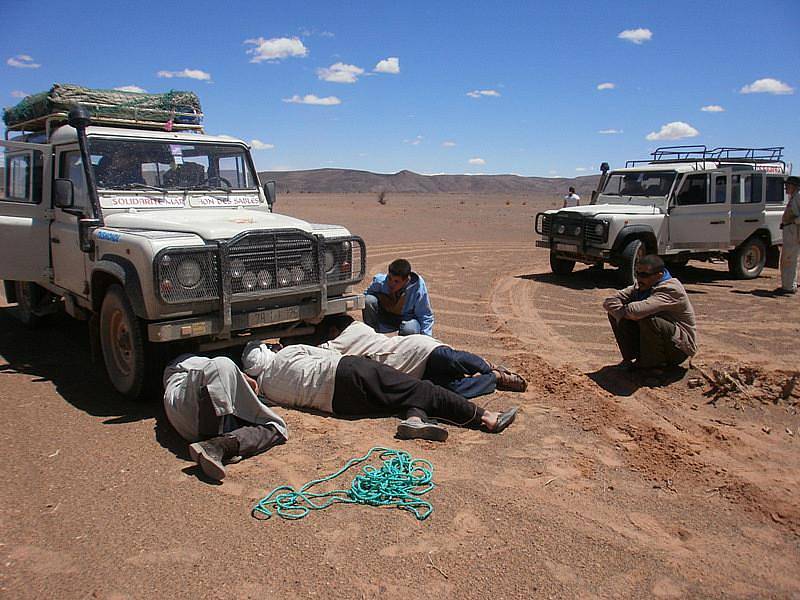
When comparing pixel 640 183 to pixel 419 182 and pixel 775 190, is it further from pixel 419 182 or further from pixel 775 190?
pixel 419 182

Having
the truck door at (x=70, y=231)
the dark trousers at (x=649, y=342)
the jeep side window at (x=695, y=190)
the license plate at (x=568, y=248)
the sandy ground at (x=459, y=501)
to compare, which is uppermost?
the jeep side window at (x=695, y=190)

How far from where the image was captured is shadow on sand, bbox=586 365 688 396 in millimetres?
5902

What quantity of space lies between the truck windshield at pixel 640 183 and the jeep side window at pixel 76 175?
9.86 m

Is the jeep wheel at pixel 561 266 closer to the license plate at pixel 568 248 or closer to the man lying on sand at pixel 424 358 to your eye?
the license plate at pixel 568 248

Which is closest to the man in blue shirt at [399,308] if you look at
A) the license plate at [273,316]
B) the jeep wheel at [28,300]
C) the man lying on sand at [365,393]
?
the license plate at [273,316]

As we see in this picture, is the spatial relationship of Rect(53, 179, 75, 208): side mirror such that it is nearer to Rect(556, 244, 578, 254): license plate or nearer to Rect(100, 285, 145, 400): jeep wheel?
Rect(100, 285, 145, 400): jeep wheel

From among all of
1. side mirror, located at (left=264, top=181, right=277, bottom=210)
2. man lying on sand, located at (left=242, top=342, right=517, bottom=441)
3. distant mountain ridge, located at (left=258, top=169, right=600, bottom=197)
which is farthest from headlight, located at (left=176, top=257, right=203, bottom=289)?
distant mountain ridge, located at (left=258, top=169, right=600, bottom=197)

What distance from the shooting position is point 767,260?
13.7m

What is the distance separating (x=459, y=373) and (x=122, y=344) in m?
2.82

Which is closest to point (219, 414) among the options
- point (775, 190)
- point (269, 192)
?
point (269, 192)

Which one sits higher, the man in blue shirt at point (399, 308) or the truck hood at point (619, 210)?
the truck hood at point (619, 210)

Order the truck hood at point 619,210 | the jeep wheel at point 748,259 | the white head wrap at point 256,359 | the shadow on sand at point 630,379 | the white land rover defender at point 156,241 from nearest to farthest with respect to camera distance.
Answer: the white land rover defender at point 156,241 → the white head wrap at point 256,359 → the shadow on sand at point 630,379 → the truck hood at point 619,210 → the jeep wheel at point 748,259

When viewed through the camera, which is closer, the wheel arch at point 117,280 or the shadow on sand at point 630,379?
the wheel arch at point 117,280

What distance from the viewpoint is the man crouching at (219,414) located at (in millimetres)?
4129
